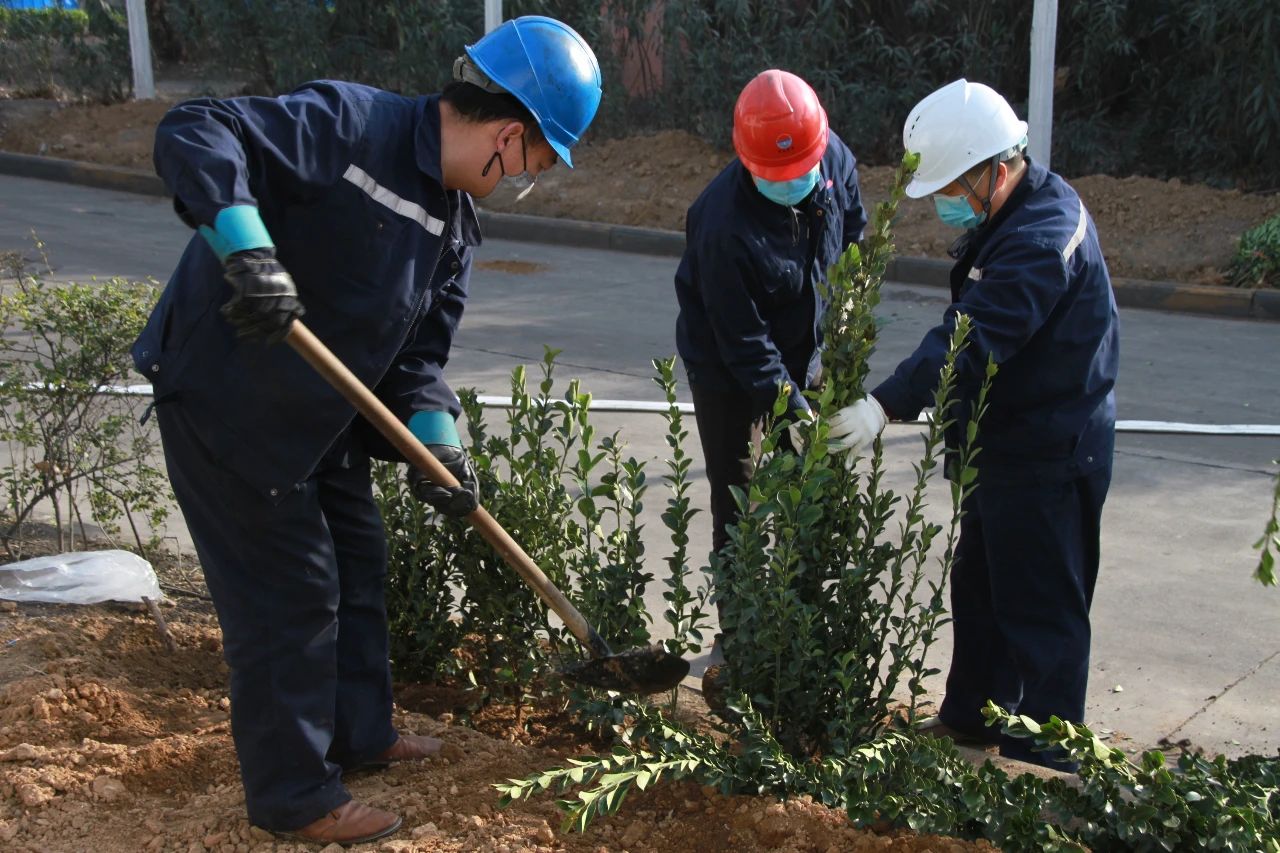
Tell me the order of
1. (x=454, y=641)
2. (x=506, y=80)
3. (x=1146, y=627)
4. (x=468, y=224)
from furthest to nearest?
(x=1146, y=627)
(x=454, y=641)
(x=468, y=224)
(x=506, y=80)

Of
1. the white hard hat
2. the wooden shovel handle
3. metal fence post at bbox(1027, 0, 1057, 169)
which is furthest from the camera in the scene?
metal fence post at bbox(1027, 0, 1057, 169)

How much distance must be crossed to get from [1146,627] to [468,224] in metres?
2.87

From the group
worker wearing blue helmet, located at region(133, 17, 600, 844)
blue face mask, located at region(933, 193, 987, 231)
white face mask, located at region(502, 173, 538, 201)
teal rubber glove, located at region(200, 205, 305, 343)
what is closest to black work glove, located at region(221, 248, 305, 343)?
teal rubber glove, located at region(200, 205, 305, 343)

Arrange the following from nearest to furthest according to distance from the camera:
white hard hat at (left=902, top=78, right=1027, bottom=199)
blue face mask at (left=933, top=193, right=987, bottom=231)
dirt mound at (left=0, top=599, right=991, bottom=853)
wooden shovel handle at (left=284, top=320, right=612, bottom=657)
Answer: wooden shovel handle at (left=284, top=320, right=612, bottom=657) < dirt mound at (left=0, top=599, right=991, bottom=853) < white hard hat at (left=902, top=78, right=1027, bottom=199) < blue face mask at (left=933, top=193, right=987, bottom=231)

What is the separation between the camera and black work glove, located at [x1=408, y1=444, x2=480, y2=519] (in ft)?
9.85

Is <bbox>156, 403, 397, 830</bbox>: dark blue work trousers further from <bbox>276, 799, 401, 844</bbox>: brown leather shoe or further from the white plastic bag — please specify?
the white plastic bag

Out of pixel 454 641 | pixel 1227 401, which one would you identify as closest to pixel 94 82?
pixel 1227 401

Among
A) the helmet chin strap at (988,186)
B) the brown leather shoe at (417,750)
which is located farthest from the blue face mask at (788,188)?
the brown leather shoe at (417,750)

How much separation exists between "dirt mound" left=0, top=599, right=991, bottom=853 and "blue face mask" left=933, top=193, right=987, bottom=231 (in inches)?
63.1

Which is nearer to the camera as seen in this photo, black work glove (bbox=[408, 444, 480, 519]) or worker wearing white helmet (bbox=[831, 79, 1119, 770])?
black work glove (bbox=[408, 444, 480, 519])

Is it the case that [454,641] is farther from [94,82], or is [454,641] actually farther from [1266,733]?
[94,82]

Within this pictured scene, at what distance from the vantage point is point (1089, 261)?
3.38 metres

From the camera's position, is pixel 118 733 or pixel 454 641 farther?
pixel 454 641

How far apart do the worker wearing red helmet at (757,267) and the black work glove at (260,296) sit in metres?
1.65
